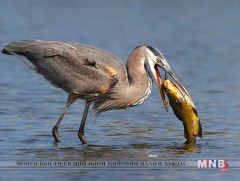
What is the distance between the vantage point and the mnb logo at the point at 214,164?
9117 mm

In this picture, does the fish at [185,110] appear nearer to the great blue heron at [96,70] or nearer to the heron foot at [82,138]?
the great blue heron at [96,70]

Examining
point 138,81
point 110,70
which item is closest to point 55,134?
point 110,70

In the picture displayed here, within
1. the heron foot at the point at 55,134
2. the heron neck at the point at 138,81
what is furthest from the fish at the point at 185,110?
the heron foot at the point at 55,134

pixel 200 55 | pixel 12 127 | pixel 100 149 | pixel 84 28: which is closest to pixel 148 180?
pixel 100 149

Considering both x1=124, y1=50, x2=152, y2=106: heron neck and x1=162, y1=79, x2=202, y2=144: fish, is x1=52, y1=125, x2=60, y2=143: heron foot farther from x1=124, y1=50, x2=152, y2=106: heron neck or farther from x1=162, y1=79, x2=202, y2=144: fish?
x1=162, y1=79, x2=202, y2=144: fish

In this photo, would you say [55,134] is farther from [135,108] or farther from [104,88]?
[135,108]

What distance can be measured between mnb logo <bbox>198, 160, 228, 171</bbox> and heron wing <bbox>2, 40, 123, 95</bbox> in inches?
74.4

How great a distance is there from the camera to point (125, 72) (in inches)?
424

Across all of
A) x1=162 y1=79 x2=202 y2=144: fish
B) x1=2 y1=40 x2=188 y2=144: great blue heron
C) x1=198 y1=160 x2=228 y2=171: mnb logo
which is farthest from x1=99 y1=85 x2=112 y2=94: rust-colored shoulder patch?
x1=198 y1=160 x2=228 y2=171: mnb logo

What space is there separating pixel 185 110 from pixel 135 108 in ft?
8.77

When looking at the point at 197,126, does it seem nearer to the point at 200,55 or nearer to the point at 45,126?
the point at 45,126

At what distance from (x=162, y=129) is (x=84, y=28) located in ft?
40.1

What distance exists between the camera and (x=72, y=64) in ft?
35.2

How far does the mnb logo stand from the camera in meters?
9.12
